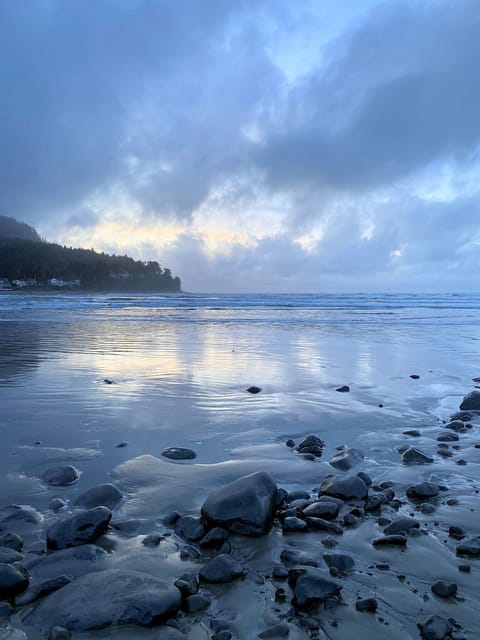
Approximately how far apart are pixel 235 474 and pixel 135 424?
6.75 ft

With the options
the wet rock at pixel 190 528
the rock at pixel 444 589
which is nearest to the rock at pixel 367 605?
the rock at pixel 444 589

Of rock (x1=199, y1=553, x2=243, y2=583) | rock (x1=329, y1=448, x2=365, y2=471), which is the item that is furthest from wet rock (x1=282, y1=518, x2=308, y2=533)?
rock (x1=329, y1=448, x2=365, y2=471)

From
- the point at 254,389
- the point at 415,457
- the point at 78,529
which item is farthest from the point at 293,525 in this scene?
the point at 254,389

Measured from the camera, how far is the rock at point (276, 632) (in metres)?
2.13

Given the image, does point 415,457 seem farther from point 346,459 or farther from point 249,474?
point 249,474

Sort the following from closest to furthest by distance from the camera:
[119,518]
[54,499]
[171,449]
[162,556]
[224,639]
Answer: [224,639] < [162,556] < [119,518] < [54,499] < [171,449]

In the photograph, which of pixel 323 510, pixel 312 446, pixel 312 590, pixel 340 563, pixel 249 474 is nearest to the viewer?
pixel 312 590

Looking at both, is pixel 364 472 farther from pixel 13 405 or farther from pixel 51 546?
pixel 13 405

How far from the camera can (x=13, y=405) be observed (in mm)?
6605

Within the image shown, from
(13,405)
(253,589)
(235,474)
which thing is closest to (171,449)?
(235,474)

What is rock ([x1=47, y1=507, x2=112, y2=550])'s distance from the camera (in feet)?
9.63

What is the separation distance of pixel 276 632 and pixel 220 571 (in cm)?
53

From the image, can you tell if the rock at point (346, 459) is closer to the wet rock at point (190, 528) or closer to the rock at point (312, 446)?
the rock at point (312, 446)

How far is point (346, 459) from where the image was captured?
174 inches
